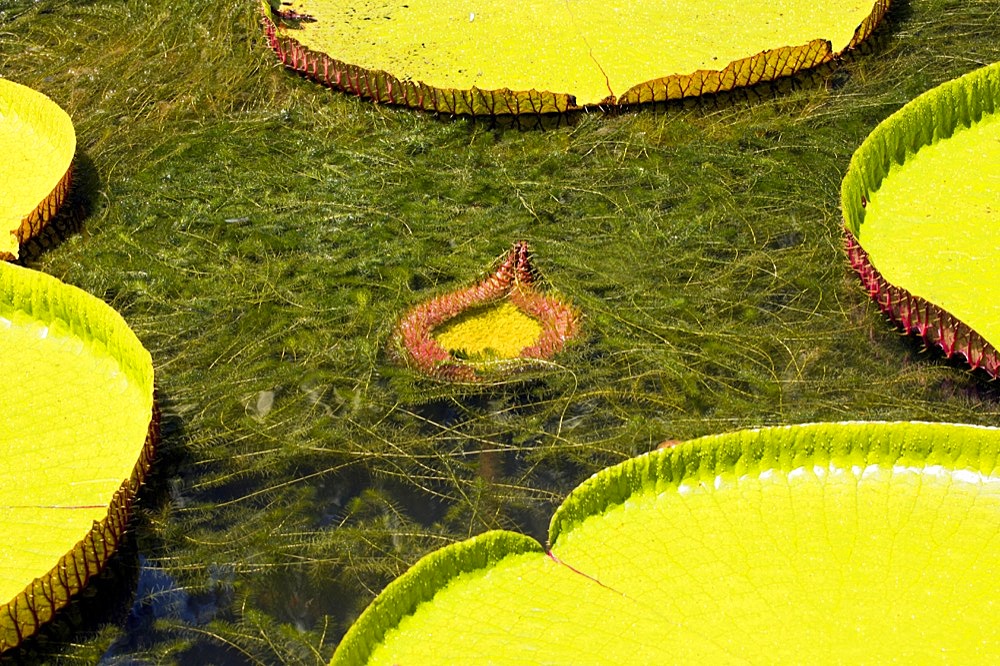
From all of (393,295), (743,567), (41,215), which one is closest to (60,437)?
(393,295)

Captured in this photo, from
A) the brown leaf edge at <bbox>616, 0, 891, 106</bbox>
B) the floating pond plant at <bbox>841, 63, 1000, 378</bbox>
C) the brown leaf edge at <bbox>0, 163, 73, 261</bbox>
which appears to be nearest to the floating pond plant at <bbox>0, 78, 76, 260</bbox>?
the brown leaf edge at <bbox>0, 163, 73, 261</bbox>

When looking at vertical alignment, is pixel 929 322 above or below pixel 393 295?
above

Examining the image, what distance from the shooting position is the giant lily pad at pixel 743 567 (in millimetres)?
3648

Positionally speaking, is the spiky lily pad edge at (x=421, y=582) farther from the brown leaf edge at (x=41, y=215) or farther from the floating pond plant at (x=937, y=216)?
the brown leaf edge at (x=41, y=215)

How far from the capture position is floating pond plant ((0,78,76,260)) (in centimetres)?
598

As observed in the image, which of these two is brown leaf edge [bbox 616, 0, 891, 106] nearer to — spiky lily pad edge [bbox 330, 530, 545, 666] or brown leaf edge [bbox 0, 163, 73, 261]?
brown leaf edge [bbox 0, 163, 73, 261]

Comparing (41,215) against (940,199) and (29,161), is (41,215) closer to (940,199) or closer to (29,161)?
(29,161)

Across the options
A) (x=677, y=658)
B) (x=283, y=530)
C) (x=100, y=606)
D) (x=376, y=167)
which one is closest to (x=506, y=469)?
(x=283, y=530)

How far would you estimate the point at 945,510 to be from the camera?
13.4ft

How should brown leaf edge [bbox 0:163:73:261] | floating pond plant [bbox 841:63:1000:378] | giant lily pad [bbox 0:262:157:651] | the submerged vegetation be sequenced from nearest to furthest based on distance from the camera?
giant lily pad [bbox 0:262:157:651] < the submerged vegetation < floating pond plant [bbox 841:63:1000:378] < brown leaf edge [bbox 0:163:73:261]

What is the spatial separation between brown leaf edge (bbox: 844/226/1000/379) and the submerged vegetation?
0.31ft

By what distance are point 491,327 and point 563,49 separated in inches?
89.5

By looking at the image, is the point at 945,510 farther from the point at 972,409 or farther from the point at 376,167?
the point at 376,167

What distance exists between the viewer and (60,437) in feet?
15.2
